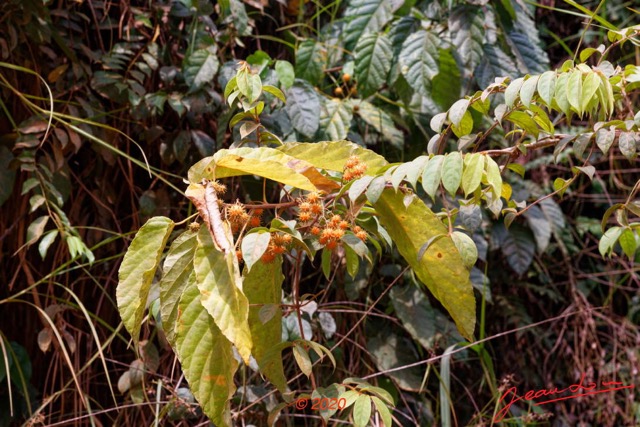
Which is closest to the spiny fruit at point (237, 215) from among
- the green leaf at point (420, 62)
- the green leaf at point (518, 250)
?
the green leaf at point (420, 62)

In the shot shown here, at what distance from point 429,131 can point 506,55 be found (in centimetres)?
22

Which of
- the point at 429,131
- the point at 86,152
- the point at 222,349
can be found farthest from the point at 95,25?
the point at 222,349

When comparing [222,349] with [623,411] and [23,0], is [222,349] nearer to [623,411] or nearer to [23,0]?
[23,0]

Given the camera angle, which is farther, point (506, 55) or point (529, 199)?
point (529, 199)

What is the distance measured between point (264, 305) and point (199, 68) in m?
0.73

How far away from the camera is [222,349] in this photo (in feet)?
2.54

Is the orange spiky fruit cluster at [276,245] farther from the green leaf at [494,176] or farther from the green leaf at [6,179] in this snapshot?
the green leaf at [6,179]

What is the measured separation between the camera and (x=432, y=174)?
0.77 m

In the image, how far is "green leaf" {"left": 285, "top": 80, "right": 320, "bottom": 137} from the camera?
145cm

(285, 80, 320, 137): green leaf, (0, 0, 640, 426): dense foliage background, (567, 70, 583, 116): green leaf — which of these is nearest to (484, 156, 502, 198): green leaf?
(567, 70, 583, 116): green leaf

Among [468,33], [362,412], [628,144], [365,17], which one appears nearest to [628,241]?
[628,144]

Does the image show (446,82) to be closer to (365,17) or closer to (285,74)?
(365,17)

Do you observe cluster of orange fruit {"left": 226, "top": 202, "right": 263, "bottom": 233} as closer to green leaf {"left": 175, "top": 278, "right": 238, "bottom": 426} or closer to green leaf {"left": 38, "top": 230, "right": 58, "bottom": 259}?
green leaf {"left": 175, "top": 278, "right": 238, "bottom": 426}

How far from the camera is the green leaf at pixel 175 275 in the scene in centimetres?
79
